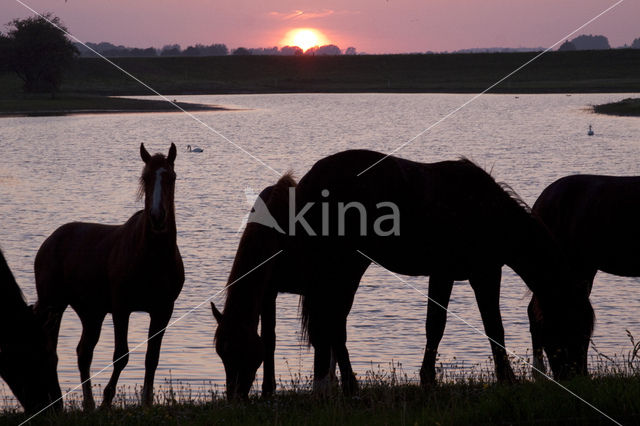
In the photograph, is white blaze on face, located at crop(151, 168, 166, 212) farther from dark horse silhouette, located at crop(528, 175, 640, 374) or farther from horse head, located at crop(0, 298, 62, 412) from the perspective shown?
dark horse silhouette, located at crop(528, 175, 640, 374)

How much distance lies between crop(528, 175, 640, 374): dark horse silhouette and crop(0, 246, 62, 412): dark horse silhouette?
5.91 meters

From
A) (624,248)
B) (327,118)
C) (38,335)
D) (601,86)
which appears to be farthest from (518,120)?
(38,335)

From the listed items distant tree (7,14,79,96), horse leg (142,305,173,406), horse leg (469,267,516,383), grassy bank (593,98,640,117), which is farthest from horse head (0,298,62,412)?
distant tree (7,14,79,96)

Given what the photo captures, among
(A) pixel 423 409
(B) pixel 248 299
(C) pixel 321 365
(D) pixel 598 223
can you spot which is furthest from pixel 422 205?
(D) pixel 598 223

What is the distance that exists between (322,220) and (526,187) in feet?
80.5

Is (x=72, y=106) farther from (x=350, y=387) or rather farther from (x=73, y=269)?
(x=350, y=387)

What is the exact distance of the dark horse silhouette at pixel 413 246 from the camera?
7.96m

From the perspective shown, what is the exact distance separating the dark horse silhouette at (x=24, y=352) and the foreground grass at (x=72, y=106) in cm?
7291

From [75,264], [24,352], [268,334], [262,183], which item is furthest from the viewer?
[262,183]

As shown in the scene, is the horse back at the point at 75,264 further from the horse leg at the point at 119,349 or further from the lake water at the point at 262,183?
the lake water at the point at 262,183

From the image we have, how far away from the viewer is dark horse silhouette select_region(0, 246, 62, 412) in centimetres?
663

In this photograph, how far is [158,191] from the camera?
7.98 m

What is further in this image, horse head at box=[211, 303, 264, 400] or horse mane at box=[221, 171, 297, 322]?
horse mane at box=[221, 171, 297, 322]

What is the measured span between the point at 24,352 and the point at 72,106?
7964cm
